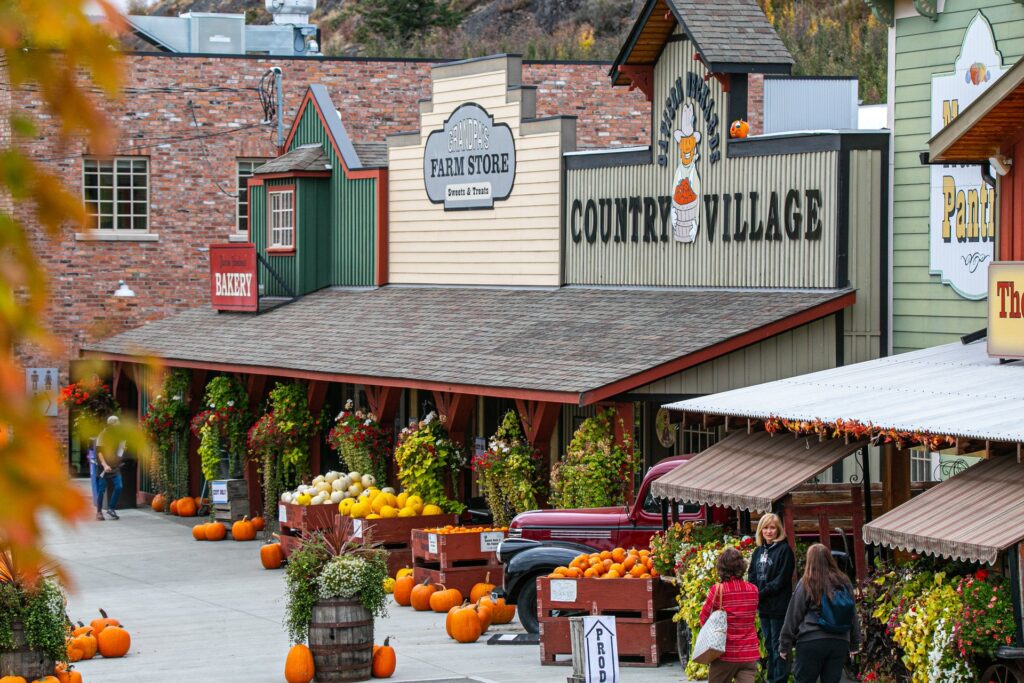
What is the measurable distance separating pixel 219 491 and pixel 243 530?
0.95 m

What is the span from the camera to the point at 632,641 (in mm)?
14648

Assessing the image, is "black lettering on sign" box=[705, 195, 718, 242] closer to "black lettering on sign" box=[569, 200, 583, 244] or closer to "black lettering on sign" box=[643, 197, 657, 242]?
"black lettering on sign" box=[643, 197, 657, 242]

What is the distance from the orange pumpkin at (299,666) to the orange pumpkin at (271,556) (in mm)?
7992

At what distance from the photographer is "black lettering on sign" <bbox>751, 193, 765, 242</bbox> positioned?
64.5ft

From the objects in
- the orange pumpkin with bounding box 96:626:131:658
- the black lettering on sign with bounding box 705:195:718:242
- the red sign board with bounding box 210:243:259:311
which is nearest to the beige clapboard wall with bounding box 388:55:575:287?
the red sign board with bounding box 210:243:259:311

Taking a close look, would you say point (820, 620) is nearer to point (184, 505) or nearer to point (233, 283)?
point (184, 505)

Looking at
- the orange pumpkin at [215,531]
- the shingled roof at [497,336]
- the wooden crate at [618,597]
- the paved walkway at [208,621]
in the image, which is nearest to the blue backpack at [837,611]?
the paved walkway at [208,621]

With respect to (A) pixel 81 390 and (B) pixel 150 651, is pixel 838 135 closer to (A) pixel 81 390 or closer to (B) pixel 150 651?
(B) pixel 150 651

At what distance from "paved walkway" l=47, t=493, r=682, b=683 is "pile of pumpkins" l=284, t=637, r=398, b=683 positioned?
0.15 metres

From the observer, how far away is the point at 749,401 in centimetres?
1495

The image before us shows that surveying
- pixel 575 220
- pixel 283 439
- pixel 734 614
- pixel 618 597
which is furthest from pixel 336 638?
pixel 283 439

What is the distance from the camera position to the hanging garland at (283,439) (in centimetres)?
2491

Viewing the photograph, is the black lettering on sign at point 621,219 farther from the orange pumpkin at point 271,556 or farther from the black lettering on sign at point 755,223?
the orange pumpkin at point 271,556

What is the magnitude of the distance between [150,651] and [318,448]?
9.37 metres
